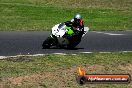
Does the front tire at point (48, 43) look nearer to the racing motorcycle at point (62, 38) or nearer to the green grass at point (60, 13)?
the racing motorcycle at point (62, 38)

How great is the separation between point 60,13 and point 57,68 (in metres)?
21.5

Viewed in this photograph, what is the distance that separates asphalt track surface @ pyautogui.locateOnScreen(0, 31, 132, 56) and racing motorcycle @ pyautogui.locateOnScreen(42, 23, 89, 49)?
324 millimetres

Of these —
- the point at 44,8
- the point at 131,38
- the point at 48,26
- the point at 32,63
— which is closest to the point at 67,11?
the point at 44,8

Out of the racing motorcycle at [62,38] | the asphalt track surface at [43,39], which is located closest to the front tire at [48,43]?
the racing motorcycle at [62,38]

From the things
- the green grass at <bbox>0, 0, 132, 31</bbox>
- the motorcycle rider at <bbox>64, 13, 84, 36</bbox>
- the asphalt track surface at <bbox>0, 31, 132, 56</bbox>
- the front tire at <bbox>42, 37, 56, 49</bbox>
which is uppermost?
the motorcycle rider at <bbox>64, 13, 84, 36</bbox>

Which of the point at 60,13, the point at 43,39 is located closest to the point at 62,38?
the point at 43,39

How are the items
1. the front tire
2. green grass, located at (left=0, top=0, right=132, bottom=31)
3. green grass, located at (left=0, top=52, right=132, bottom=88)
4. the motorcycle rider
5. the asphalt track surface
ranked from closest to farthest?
green grass, located at (left=0, top=52, right=132, bottom=88) < the asphalt track surface < the front tire < the motorcycle rider < green grass, located at (left=0, top=0, right=132, bottom=31)

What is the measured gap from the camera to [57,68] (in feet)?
45.7

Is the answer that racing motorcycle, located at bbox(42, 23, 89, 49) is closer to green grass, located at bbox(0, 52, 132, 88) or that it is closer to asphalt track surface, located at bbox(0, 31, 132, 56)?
asphalt track surface, located at bbox(0, 31, 132, 56)

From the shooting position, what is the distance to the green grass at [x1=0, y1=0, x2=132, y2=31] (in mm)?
28172

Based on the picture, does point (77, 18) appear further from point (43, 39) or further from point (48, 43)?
point (43, 39)

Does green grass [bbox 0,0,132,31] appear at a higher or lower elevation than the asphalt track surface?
lower

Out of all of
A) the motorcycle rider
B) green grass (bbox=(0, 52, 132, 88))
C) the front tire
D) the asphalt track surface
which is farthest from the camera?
the motorcycle rider

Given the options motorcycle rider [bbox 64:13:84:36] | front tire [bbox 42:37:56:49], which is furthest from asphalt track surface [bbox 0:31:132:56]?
motorcycle rider [bbox 64:13:84:36]
